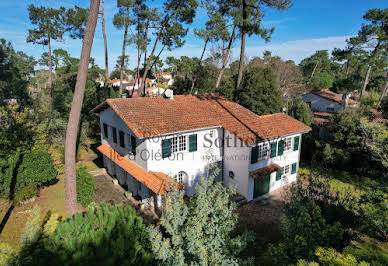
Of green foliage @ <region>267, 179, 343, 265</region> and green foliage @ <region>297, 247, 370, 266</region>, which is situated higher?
green foliage @ <region>297, 247, 370, 266</region>

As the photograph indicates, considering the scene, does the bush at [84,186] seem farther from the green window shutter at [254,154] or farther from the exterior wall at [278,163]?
the green window shutter at [254,154]

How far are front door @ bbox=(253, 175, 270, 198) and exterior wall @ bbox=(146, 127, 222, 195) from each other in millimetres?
3344

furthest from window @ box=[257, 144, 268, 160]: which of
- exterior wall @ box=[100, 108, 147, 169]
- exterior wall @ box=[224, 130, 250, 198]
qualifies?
exterior wall @ box=[100, 108, 147, 169]

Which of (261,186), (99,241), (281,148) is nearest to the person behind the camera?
(99,241)

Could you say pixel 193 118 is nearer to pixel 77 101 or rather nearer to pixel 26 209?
pixel 77 101

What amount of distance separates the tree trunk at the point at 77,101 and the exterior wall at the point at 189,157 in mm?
5153

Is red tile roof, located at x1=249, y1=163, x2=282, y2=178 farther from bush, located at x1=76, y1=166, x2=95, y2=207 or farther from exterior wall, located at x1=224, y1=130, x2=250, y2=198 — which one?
bush, located at x1=76, y1=166, x2=95, y2=207

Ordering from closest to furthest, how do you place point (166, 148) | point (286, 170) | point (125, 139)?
point (166, 148)
point (125, 139)
point (286, 170)

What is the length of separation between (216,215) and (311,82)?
204ft

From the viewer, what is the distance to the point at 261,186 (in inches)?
695

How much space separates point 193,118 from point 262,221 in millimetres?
8478

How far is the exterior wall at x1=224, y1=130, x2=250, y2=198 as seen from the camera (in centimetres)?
1644

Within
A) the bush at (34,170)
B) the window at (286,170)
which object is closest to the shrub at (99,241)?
the bush at (34,170)

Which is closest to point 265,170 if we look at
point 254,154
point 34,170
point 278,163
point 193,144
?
point 254,154
